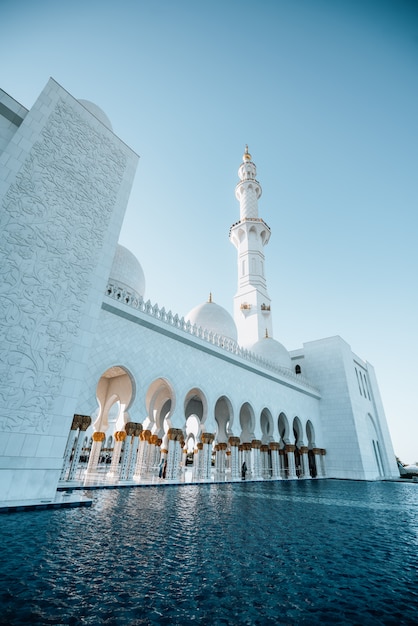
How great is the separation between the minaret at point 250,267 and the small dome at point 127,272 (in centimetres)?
959

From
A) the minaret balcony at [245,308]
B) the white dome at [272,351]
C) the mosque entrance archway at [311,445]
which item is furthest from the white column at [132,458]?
the minaret balcony at [245,308]

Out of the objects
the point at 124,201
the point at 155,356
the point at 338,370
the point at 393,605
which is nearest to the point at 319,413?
the point at 338,370

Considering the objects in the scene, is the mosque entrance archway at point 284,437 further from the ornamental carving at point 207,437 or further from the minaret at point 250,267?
the ornamental carving at point 207,437

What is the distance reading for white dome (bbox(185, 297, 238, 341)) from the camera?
16.5 meters

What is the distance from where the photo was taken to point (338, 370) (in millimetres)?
19078

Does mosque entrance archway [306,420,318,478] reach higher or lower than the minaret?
lower

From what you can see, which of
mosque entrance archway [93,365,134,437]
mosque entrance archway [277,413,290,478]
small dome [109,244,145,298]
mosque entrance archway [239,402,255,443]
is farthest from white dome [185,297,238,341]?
mosque entrance archway [93,365,134,437]

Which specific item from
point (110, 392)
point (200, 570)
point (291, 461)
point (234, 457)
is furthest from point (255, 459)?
point (200, 570)

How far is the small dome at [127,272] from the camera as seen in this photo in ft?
39.2

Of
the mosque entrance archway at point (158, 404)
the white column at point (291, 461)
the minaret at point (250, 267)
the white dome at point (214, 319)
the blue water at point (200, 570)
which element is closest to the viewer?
the blue water at point (200, 570)

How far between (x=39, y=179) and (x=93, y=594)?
6.88 metres

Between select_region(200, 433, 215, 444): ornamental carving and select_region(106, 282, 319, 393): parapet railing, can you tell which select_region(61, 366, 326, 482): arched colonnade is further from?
select_region(106, 282, 319, 393): parapet railing

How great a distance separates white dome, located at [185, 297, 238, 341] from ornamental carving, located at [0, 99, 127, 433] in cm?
968

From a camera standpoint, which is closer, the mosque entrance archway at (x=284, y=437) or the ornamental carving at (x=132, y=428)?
the ornamental carving at (x=132, y=428)
